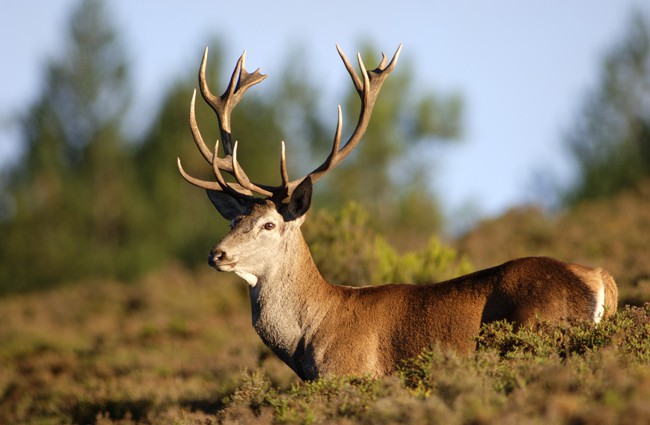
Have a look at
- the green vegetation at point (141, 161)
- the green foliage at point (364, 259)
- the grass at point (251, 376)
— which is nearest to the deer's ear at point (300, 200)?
the grass at point (251, 376)

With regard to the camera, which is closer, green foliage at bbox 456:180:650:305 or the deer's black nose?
the deer's black nose

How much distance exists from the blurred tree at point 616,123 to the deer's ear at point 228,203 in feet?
78.6

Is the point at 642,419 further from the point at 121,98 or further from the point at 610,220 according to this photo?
the point at 121,98

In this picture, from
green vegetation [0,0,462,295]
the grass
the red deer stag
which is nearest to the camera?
the grass

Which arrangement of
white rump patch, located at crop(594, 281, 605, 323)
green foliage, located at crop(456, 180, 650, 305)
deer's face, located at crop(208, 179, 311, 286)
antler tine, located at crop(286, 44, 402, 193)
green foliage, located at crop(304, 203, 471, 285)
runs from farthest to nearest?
green foliage, located at crop(456, 180, 650, 305) < green foliage, located at crop(304, 203, 471, 285) < antler tine, located at crop(286, 44, 402, 193) < deer's face, located at crop(208, 179, 311, 286) < white rump patch, located at crop(594, 281, 605, 323)

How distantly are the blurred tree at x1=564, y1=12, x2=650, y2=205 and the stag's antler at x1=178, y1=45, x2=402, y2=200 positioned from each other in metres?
23.0

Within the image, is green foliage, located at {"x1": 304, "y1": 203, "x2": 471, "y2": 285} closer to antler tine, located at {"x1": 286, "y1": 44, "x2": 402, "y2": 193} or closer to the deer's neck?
antler tine, located at {"x1": 286, "y1": 44, "x2": 402, "y2": 193}

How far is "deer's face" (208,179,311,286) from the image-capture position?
7.89 m

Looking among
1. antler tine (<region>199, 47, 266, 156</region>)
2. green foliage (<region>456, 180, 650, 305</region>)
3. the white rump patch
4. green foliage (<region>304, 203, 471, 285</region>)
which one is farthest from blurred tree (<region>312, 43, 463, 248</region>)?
the white rump patch

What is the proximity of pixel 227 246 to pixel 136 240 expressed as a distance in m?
35.3

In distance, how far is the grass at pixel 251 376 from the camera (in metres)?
5.48

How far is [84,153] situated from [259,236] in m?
37.6

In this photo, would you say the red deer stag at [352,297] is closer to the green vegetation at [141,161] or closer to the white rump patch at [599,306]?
the white rump patch at [599,306]

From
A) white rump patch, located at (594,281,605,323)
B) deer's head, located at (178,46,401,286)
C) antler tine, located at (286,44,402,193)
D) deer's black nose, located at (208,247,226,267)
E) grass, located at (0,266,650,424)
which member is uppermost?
antler tine, located at (286,44,402,193)
